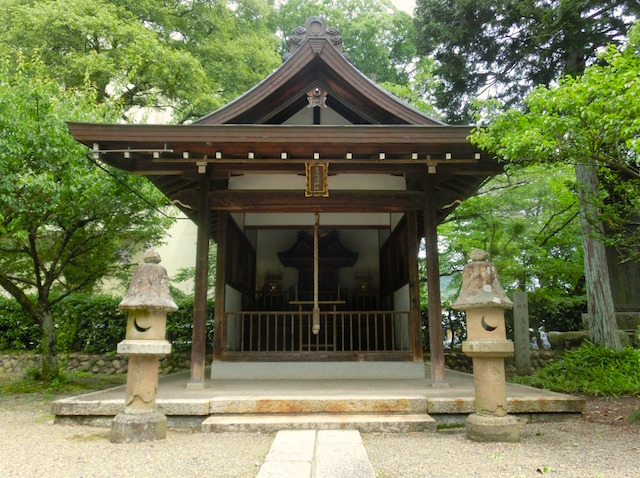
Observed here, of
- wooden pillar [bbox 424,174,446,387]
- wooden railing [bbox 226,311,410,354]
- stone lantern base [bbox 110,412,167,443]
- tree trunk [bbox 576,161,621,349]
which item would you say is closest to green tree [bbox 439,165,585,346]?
tree trunk [bbox 576,161,621,349]

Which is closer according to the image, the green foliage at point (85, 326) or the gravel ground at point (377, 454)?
the gravel ground at point (377, 454)

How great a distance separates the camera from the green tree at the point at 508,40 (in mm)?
8609

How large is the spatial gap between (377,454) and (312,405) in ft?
4.59

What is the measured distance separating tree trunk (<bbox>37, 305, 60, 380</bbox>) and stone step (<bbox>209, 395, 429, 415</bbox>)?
4.74m

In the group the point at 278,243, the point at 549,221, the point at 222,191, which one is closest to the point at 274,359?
the point at 222,191

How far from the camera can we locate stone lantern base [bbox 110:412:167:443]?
15.0ft

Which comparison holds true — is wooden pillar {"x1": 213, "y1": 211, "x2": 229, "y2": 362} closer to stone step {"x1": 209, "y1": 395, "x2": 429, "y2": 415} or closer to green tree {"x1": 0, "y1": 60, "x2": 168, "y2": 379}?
green tree {"x1": 0, "y1": 60, "x2": 168, "y2": 379}

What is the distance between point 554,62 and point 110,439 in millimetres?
10746

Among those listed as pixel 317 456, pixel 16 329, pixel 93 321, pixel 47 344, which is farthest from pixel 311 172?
pixel 16 329

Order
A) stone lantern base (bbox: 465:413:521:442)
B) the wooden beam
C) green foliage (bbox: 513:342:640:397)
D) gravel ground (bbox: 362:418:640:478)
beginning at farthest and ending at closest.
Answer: green foliage (bbox: 513:342:640:397) → the wooden beam → stone lantern base (bbox: 465:413:521:442) → gravel ground (bbox: 362:418:640:478)

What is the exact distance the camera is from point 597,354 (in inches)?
331

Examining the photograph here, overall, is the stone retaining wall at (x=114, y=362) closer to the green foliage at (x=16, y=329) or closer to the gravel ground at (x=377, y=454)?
the green foliage at (x=16, y=329)

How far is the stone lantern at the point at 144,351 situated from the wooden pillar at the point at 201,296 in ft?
5.28

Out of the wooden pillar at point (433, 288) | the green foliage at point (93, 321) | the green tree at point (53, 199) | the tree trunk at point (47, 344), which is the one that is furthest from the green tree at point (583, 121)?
the green foliage at point (93, 321)
